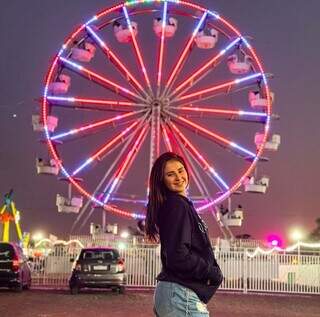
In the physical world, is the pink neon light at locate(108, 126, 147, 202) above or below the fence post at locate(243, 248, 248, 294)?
above

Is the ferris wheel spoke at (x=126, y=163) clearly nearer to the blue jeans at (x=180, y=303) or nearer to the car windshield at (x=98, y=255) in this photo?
the car windshield at (x=98, y=255)

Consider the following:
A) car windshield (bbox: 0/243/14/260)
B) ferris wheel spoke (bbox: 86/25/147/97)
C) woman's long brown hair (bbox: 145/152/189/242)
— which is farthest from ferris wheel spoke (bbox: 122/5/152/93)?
woman's long brown hair (bbox: 145/152/189/242)

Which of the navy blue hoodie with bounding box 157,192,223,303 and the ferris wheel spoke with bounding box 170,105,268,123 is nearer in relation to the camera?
the navy blue hoodie with bounding box 157,192,223,303

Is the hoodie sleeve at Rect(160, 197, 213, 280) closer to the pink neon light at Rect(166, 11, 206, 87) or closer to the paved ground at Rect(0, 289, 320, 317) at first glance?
the paved ground at Rect(0, 289, 320, 317)

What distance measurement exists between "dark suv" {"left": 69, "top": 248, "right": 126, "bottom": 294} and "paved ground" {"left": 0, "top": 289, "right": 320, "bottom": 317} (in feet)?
1.80

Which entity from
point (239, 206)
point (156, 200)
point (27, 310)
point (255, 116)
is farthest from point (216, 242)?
point (156, 200)

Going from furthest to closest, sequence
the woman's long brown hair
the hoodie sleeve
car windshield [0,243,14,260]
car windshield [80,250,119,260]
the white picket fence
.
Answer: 1. the white picket fence
2. car windshield [80,250,119,260]
3. car windshield [0,243,14,260]
4. the woman's long brown hair
5. the hoodie sleeve

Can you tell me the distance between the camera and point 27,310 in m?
14.0

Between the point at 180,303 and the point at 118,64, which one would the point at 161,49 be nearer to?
the point at 118,64

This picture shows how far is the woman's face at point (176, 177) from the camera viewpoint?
163 inches

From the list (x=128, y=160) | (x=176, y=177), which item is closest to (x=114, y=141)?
(x=128, y=160)

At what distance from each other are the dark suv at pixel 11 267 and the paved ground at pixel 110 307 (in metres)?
0.35

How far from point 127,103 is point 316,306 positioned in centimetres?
1428

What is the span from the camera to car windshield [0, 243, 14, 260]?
19594 millimetres
